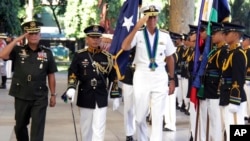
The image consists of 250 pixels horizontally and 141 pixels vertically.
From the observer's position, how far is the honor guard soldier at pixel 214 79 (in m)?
8.82

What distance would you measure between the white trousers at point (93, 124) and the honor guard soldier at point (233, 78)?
1.83 metres

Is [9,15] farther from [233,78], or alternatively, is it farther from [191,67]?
[233,78]

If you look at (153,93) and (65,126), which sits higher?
(153,93)

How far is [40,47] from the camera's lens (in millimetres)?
8984

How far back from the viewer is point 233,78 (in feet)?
27.0

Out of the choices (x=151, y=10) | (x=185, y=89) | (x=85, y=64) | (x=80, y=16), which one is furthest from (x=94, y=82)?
(x=80, y=16)

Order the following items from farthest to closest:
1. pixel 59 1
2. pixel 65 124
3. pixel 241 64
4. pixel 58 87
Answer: pixel 59 1, pixel 58 87, pixel 65 124, pixel 241 64

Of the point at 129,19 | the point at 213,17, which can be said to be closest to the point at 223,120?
the point at 213,17

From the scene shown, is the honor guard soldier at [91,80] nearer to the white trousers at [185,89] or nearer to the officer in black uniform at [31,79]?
the officer in black uniform at [31,79]

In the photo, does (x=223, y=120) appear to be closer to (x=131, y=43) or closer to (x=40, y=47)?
(x=131, y=43)

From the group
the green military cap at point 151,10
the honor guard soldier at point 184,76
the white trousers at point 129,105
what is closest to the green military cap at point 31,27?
the green military cap at point 151,10

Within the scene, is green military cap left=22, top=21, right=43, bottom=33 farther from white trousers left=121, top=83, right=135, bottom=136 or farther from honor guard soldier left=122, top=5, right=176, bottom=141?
white trousers left=121, top=83, right=135, bottom=136

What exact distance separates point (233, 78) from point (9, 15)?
81.5 ft

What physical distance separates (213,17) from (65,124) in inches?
216
